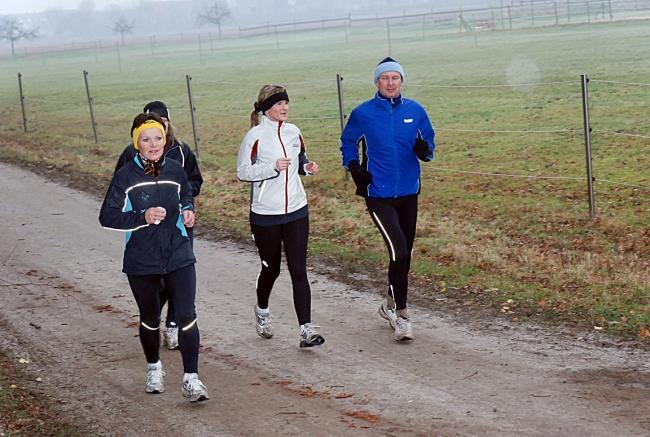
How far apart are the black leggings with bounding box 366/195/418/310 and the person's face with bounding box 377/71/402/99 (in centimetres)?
80

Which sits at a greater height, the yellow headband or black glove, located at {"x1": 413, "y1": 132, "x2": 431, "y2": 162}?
the yellow headband

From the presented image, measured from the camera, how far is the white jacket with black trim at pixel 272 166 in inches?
294

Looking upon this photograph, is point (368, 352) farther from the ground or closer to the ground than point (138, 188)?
closer to the ground

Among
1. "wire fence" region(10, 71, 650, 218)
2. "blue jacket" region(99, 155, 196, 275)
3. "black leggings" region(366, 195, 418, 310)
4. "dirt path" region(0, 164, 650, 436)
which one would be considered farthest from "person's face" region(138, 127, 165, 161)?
"wire fence" region(10, 71, 650, 218)

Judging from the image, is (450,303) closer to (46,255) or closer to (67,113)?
(46,255)

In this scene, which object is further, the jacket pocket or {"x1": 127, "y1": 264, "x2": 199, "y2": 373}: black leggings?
the jacket pocket

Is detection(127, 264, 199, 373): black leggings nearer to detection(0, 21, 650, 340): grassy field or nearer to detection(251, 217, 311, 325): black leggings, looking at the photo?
detection(251, 217, 311, 325): black leggings

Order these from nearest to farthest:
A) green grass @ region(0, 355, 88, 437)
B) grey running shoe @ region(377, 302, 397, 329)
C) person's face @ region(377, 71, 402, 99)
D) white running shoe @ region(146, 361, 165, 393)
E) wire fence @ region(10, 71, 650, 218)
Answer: green grass @ region(0, 355, 88, 437) → white running shoe @ region(146, 361, 165, 393) → person's face @ region(377, 71, 402, 99) → grey running shoe @ region(377, 302, 397, 329) → wire fence @ region(10, 71, 650, 218)

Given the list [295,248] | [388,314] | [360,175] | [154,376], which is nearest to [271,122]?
[360,175]

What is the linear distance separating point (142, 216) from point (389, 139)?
7.44ft

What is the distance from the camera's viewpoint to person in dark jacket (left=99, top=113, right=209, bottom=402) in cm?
640

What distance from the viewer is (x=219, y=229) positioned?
42.3 ft

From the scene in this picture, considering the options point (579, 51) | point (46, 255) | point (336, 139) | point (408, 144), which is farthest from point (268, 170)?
point (579, 51)

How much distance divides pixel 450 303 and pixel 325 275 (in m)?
1.68
